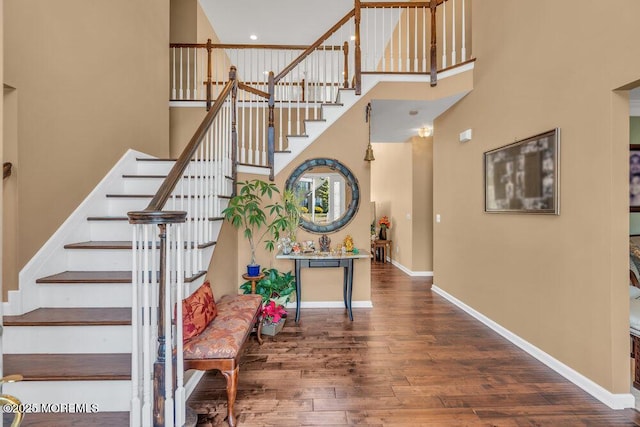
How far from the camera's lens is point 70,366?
5.60ft

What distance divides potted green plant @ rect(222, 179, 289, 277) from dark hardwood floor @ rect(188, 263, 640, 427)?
3.54 ft

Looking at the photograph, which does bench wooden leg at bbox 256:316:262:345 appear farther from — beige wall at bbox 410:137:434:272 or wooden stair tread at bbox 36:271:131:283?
beige wall at bbox 410:137:434:272

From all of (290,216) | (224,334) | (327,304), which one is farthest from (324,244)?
(224,334)

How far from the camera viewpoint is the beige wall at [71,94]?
82.4 inches

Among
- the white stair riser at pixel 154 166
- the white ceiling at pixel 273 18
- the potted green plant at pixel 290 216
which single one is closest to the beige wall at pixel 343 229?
the potted green plant at pixel 290 216

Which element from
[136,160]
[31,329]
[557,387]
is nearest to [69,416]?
[31,329]

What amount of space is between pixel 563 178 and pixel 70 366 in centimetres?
361

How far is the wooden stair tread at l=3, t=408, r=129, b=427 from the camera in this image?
156 cm

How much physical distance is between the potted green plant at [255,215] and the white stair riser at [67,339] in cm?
138

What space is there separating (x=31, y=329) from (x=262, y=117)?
4212 millimetres

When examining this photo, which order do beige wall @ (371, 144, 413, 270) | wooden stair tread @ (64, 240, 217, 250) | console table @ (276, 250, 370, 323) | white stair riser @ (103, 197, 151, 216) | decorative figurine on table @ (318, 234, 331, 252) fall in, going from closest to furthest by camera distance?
1. wooden stair tread @ (64, 240, 217, 250)
2. white stair riser @ (103, 197, 151, 216)
3. console table @ (276, 250, 370, 323)
4. decorative figurine on table @ (318, 234, 331, 252)
5. beige wall @ (371, 144, 413, 270)

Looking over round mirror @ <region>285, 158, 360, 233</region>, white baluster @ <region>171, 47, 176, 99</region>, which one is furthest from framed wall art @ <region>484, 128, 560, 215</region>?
white baluster @ <region>171, 47, 176, 99</region>

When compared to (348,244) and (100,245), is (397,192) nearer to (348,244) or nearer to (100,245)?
(348,244)

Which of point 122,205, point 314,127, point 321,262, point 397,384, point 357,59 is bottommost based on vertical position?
point 397,384
